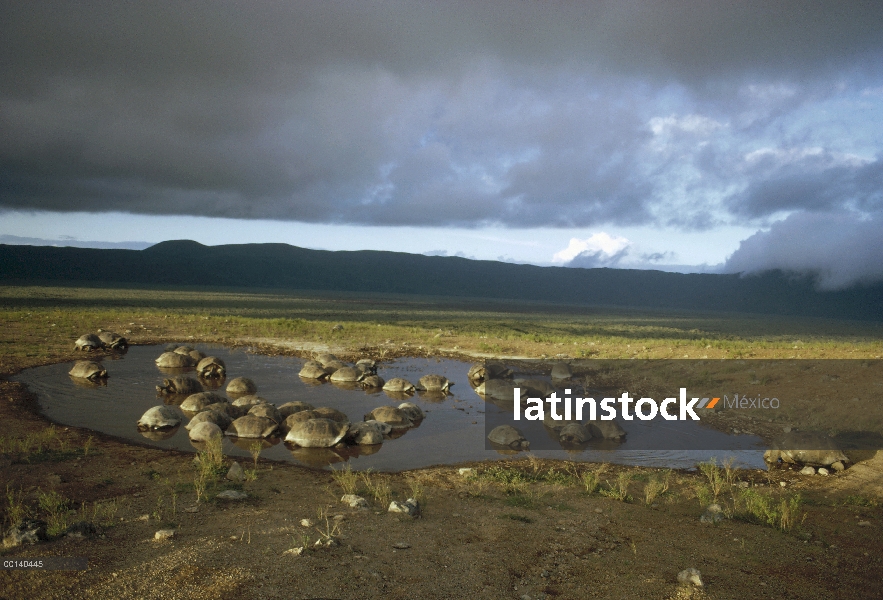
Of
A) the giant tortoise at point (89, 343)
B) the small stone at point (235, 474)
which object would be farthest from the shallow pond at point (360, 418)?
the giant tortoise at point (89, 343)

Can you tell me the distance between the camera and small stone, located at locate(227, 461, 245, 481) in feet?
30.1

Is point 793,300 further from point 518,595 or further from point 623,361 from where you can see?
point 518,595

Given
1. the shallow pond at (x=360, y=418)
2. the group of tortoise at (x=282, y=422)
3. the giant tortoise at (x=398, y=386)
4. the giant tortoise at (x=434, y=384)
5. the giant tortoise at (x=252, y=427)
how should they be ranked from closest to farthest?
the shallow pond at (x=360, y=418) < the group of tortoise at (x=282, y=422) < the giant tortoise at (x=252, y=427) < the giant tortoise at (x=398, y=386) < the giant tortoise at (x=434, y=384)

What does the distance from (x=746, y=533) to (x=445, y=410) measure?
30.1ft

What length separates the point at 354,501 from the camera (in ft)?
26.5

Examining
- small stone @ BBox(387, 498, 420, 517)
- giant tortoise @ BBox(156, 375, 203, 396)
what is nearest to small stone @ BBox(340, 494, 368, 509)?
small stone @ BBox(387, 498, 420, 517)

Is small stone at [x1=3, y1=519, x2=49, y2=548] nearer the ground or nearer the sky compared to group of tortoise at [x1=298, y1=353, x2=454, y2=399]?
nearer the sky

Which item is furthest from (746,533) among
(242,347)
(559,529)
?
(242,347)

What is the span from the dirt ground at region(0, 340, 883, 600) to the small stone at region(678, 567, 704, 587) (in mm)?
126

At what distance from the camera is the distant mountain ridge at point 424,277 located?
12419 cm

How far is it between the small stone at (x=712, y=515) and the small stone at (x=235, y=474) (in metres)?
6.88

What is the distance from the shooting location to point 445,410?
15.9 meters

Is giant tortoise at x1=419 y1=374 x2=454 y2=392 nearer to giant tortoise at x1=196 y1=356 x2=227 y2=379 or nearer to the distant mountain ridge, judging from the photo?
giant tortoise at x1=196 y1=356 x2=227 y2=379

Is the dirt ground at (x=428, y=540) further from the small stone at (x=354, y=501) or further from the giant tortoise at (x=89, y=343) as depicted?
the giant tortoise at (x=89, y=343)
